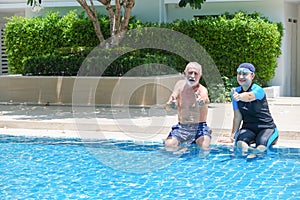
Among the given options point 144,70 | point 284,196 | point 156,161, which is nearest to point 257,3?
point 144,70

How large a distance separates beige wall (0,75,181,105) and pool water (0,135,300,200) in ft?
13.9

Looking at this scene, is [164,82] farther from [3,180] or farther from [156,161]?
[3,180]

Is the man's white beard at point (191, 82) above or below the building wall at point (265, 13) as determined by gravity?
below

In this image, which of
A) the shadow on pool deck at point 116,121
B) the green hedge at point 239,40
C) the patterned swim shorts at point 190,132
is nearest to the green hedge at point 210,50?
the green hedge at point 239,40

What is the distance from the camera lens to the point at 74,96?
1588cm

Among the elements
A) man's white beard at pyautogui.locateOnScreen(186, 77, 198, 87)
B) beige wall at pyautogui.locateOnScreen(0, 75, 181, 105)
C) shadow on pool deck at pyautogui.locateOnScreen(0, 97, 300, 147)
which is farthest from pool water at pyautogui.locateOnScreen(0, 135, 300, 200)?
beige wall at pyautogui.locateOnScreen(0, 75, 181, 105)

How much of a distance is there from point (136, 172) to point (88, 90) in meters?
7.24

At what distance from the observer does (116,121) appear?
1218 cm

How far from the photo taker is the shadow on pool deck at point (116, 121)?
36.6 ft

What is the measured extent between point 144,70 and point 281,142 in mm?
6110

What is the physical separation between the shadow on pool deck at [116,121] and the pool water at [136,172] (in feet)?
2.32

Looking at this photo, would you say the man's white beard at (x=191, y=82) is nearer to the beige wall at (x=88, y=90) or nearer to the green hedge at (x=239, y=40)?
the beige wall at (x=88, y=90)

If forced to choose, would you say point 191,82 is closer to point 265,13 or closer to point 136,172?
point 136,172

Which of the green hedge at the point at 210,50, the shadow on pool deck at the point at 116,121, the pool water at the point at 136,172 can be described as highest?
the green hedge at the point at 210,50
